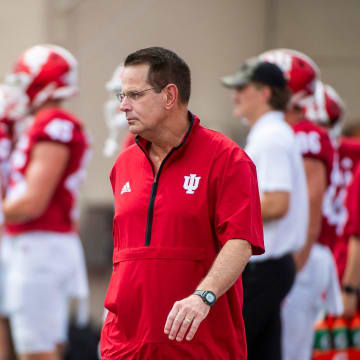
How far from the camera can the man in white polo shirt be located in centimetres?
459

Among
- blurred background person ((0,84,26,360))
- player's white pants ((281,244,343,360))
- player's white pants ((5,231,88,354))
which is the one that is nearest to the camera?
player's white pants ((281,244,343,360))

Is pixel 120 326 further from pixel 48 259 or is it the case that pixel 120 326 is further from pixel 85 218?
pixel 85 218

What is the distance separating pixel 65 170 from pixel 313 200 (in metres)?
1.57

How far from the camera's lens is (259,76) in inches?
196

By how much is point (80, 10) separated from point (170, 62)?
16.8ft

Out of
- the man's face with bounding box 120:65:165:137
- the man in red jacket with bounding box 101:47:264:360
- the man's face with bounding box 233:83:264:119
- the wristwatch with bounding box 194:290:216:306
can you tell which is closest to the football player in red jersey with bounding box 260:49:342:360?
the man's face with bounding box 233:83:264:119

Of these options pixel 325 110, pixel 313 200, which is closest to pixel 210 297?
pixel 313 200

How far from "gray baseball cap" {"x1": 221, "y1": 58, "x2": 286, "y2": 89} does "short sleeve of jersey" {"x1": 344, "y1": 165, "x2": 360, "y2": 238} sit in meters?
1.09

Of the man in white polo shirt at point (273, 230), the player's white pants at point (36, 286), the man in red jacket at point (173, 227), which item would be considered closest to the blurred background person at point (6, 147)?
the player's white pants at point (36, 286)

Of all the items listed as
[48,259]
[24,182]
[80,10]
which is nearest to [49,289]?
[48,259]

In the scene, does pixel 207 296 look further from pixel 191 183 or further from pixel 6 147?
pixel 6 147

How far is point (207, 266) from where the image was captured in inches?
127

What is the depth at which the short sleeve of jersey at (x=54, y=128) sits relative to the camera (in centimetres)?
565

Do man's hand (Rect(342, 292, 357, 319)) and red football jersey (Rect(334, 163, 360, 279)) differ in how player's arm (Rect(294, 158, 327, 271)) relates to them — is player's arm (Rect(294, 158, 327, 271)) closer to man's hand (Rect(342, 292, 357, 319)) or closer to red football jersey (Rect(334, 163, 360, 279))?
red football jersey (Rect(334, 163, 360, 279))
